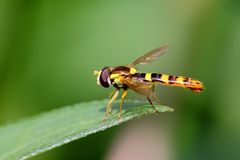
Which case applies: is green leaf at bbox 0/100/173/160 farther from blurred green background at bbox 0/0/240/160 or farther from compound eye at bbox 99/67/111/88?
blurred green background at bbox 0/0/240/160

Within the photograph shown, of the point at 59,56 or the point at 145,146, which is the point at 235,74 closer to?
the point at 145,146

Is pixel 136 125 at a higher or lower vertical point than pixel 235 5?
lower

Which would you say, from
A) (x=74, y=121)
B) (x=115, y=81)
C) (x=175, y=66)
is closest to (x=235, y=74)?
(x=175, y=66)

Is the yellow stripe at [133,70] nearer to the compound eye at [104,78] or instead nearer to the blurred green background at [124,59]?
the compound eye at [104,78]

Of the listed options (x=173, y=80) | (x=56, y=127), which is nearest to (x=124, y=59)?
(x=173, y=80)

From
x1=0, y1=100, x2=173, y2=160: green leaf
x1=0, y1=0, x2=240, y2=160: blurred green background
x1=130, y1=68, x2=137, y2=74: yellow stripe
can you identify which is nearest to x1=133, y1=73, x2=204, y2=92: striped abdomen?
Result: x1=130, y1=68, x2=137, y2=74: yellow stripe
